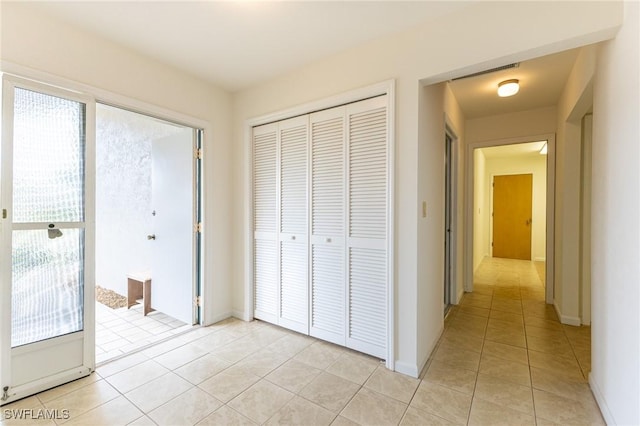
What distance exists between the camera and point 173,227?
9.96 ft

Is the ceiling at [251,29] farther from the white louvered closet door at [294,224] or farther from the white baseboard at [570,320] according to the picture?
the white baseboard at [570,320]

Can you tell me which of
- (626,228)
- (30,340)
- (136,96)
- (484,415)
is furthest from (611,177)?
(30,340)

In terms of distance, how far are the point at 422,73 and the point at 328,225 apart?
1.38 meters

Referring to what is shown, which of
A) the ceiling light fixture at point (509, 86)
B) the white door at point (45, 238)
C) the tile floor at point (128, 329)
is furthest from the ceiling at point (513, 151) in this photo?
the white door at point (45, 238)

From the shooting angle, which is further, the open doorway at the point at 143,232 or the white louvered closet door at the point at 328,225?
the open doorway at the point at 143,232

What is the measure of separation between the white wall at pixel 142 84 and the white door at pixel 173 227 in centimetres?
18

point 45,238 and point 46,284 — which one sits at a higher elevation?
point 45,238

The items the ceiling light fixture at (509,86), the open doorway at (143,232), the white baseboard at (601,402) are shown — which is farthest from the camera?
the open doorway at (143,232)

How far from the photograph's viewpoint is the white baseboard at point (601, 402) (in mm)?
1506

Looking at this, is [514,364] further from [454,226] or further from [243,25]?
[243,25]

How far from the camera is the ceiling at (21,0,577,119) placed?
1.78m

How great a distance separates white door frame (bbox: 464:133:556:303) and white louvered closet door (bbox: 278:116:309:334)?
8.94 feet

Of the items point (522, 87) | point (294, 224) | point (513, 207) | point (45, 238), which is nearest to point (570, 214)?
point (522, 87)

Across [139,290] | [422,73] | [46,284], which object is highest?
[422,73]
